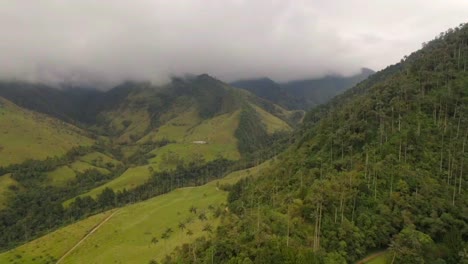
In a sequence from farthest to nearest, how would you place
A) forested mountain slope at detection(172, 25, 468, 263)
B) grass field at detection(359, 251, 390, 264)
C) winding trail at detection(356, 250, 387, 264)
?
1. winding trail at detection(356, 250, 387, 264)
2. grass field at detection(359, 251, 390, 264)
3. forested mountain slope at detection(172, 25, 468, 263)

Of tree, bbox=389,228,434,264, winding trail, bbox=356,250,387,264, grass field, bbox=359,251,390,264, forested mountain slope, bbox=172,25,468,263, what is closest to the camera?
tree, bbox=389,228,434,264

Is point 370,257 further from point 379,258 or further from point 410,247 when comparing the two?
point 410,247

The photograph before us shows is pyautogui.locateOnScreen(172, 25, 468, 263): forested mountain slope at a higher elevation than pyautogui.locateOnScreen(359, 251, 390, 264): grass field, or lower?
higher

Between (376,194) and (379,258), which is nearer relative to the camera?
(379,258)

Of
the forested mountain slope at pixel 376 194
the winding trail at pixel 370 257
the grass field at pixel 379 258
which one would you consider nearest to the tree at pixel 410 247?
the forested mountain slope at pixel 376 194

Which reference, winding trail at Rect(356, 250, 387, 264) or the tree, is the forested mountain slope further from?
winding trail at Rect(356, 250, 387, 264)

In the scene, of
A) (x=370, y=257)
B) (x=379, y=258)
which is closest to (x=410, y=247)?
(x=379, y=258)

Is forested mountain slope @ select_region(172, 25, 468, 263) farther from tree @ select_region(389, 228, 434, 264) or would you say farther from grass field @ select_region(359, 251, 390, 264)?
grass field @ select_region(359, 251, 390, 264)

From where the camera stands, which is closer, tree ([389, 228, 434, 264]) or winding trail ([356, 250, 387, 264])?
tree ([389, 228, 434, 264])

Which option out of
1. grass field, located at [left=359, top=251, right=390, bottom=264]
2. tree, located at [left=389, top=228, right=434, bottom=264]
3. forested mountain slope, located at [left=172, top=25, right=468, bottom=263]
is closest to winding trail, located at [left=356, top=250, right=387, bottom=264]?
grass field, located at [left=359, top=251, right=390, bottom=264]
